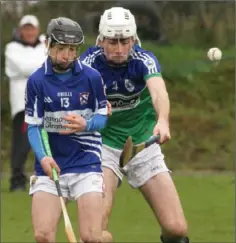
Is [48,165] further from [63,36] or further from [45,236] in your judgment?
[63,36]

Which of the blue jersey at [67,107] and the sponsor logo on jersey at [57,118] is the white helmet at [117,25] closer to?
the blue jersey at [67,107]

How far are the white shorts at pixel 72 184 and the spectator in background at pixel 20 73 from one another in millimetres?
5845

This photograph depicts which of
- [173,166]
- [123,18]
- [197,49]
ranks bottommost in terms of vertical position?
[173,166]

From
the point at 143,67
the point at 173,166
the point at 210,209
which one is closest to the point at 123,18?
the point at 143,67

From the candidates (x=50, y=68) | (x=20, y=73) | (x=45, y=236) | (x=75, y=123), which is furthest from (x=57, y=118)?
(x=20, y=73)

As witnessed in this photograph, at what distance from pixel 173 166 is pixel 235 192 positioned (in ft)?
11.8

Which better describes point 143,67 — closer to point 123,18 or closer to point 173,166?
point 123,18

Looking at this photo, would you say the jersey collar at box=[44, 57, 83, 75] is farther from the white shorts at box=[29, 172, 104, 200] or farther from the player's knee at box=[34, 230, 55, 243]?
the player's knee at box=[34, 230, 55, 243]

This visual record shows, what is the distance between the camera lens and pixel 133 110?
29.1 ft

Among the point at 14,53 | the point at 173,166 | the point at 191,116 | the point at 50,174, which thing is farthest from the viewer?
the point at 191,116

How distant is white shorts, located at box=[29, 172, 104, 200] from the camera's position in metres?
7.86

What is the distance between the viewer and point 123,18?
8438 mm

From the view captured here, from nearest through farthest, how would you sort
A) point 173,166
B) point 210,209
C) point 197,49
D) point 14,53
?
1. point 210,209
2. point 14,53
3. point 173,166
4. point 197,49

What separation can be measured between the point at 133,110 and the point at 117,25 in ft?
2.69
